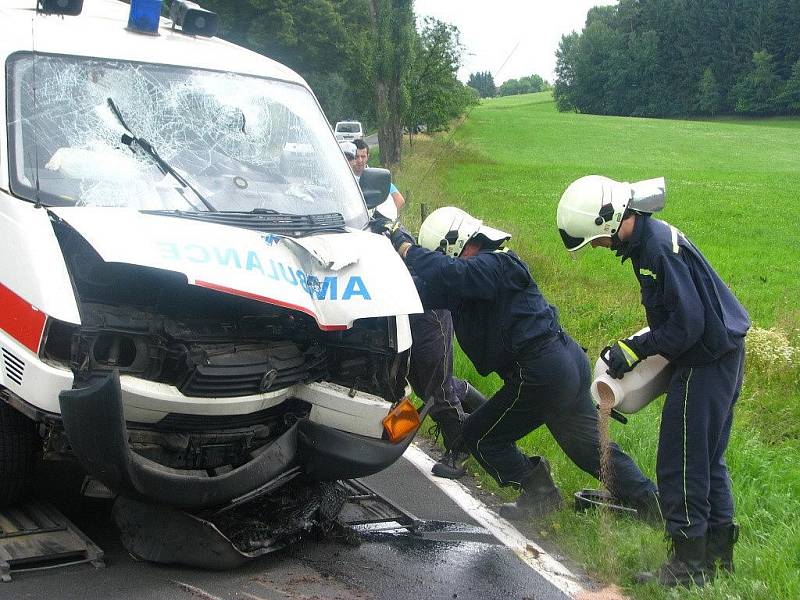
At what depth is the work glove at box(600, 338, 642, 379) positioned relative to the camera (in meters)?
4.75

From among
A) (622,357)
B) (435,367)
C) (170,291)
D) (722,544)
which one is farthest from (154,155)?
(722,544)

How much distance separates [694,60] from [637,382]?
88243 mm

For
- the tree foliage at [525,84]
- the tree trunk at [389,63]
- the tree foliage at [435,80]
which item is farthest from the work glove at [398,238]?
the tree foliage at [435,80]

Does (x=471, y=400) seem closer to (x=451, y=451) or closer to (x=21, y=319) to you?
(x=451, y=451)

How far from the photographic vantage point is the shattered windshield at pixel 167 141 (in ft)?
15.5

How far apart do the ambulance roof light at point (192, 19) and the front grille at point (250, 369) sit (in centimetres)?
247

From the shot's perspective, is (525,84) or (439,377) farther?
(525,84)

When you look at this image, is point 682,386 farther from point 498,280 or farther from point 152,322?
point 152,322

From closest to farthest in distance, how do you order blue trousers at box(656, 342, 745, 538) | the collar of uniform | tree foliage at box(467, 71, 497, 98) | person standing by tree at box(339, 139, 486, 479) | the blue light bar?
blue trousers at box(656, 342, 745, 538) → the collar of uniform → the blue light bar → person standing by tree at box(339, 139, 486, 479) → tree foliage at box(467, 71, 497, 98)

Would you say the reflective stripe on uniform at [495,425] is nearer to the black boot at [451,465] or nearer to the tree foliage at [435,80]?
the black boot at [451,465]

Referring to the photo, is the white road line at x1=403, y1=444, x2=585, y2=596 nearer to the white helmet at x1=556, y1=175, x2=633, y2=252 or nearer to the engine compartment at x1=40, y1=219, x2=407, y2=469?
the engine compartment at x1=40, y1=219, x2=407, y2=469

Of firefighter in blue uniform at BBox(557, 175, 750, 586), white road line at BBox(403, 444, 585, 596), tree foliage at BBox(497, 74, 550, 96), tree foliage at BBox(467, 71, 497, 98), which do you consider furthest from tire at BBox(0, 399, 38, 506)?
tree foliage at BBox(497, 74, 550, 96)

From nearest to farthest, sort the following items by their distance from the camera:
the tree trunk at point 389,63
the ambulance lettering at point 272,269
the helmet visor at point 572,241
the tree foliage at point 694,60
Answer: the ambulance lettering at point 272,269 < the helmet visor at point 572,241 < the tree trunk at point 389,63 < the tree foliage at point 694,60

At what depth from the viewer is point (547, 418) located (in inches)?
220
